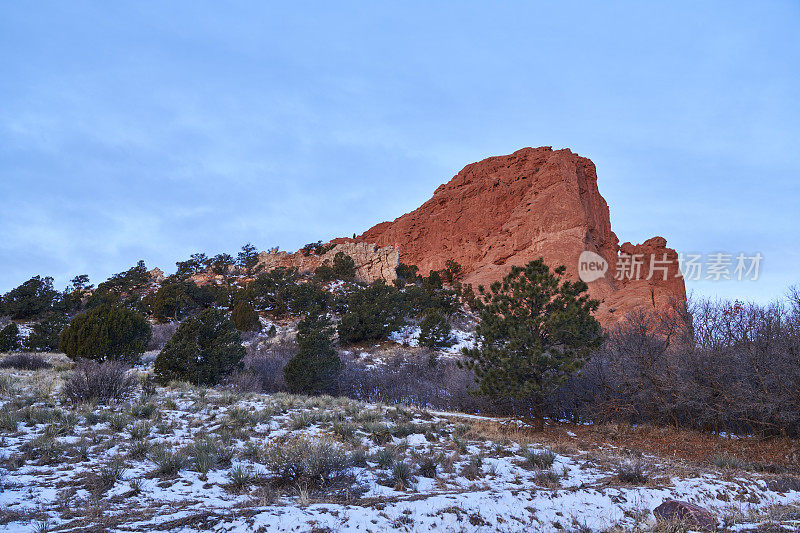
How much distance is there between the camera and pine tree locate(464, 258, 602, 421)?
11.7m

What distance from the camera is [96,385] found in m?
11.1

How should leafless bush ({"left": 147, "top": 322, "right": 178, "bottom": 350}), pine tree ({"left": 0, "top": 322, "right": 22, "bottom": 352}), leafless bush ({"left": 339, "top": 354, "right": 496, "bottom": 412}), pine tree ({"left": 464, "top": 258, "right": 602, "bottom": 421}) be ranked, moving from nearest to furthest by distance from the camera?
pine tree ({"left": 464, "top": 258, "right": 602, "bottom": 421}) < leafless bush ({"left": 339, "top": 354, "right": 496, "bottom": 412}) < pine tree ({"left": 0, "top": 322, "right": 22, "bottom": 352}) < leafless bush ({"left": 147, "top": 322, "right": 178, "bottom": 350})

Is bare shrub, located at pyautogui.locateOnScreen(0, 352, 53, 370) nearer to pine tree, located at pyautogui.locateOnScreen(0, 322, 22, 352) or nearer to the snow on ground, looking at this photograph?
pine tree, located at pyautogui.locateOnScreen(0, 322, 22, 352)

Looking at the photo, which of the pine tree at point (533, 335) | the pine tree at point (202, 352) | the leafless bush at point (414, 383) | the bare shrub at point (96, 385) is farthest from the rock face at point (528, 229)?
the bare shrub at point (96, 385)

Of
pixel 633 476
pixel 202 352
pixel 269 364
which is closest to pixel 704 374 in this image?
pixel 633 476

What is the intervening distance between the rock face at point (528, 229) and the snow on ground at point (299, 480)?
41.2 metres

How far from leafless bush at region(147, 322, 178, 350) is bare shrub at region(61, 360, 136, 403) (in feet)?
46.7

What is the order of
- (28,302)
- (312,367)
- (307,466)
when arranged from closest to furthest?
(307,466), (312,367), (28,302)

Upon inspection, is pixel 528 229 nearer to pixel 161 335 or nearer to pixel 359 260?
pixel 359 260

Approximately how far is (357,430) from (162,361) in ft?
35.1

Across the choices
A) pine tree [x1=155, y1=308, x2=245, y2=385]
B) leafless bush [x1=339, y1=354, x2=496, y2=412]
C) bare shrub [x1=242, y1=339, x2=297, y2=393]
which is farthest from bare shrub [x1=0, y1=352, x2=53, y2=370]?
leafless bush [x1=339, y1=354, x2=496, y2=412]

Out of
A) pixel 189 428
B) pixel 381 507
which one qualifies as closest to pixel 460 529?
pixel 381 507

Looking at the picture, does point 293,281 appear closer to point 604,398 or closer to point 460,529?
point 604,398

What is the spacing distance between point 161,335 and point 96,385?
60.6ft
